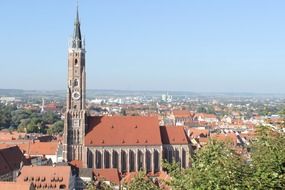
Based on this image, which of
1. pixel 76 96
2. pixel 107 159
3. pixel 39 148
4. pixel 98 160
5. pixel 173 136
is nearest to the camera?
pixel 76 96

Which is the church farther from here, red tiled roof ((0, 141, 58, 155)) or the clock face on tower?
red tiled roof ((0, 141, 58, 155))

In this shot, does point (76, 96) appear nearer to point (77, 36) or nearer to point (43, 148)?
point (77, 36)

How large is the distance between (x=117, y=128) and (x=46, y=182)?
55.7 ft

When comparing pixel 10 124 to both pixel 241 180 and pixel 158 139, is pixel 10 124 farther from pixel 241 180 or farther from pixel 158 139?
pixel 241 180

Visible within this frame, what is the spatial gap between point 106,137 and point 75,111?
18.0 ft

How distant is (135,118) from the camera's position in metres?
76.0

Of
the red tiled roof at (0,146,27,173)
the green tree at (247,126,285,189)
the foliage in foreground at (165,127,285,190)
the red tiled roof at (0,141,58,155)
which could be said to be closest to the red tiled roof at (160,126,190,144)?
the red tiled roof at (0,146,27,173)

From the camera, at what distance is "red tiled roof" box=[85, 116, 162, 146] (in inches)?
2891

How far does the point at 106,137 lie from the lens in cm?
7362

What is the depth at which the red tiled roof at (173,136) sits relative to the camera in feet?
250

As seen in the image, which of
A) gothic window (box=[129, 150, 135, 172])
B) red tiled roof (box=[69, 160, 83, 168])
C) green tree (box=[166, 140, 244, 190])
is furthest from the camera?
gothic window (box=[129, 150, 135, 172])

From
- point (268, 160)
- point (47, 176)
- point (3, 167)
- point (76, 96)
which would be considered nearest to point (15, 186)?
point (47, 176)

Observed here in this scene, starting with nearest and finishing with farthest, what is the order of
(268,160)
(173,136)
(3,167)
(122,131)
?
(268,160)
(3,167)
(122,131)
(173,136)

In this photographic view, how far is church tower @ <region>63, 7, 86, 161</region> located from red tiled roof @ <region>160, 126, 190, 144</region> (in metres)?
11.6
